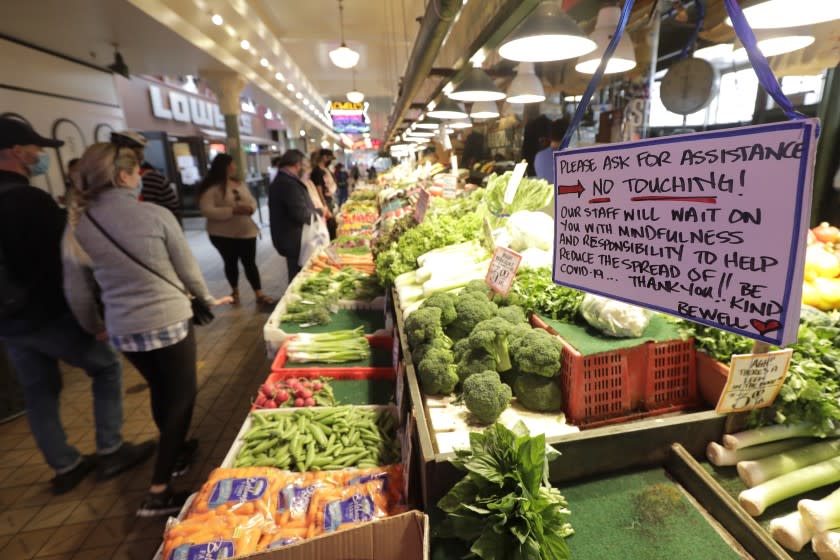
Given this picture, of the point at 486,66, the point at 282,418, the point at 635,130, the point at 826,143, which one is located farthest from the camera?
the point at 486,66

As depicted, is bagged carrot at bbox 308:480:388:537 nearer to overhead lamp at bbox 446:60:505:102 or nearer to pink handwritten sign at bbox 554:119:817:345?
pink handwritten sign at bbox 554:119:817:345

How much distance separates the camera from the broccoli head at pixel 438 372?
1.71 m

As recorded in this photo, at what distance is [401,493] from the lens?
1.87 metres

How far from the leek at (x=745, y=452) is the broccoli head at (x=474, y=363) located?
77cm

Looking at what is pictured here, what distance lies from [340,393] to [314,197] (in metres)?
3.91

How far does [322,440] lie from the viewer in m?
2.28

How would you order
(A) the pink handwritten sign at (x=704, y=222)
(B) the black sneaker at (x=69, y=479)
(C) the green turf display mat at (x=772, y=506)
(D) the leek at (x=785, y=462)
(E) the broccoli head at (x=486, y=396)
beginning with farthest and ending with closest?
(B) the black sneaker at (x=69, y=479) → (E) the broccoli head at (x=486, y=396) → (D) the leek at (x=785, y=462) → (C) the green turf display mat at (x=772, y=506) → (A) the pink handwritten sign at (x=704, y=222)

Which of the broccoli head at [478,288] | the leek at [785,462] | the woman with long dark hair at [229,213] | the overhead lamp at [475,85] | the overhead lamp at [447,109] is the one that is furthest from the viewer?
the woman with long dark hair at [229,213]

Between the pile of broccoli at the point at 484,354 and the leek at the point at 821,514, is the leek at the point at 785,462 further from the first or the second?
the pile of broccoli at the point at 484,354

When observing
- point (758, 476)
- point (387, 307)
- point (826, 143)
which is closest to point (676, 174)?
point (758, 476)

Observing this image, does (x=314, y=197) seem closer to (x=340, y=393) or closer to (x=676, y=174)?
(x=340, y=393)

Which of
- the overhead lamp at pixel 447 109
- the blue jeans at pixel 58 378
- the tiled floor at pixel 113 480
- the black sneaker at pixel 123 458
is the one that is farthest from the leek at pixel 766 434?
the overhead lamp at pixel 447 109

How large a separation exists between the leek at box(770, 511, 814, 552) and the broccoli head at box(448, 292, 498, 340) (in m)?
1.07

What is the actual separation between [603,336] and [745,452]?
0.55 metres
